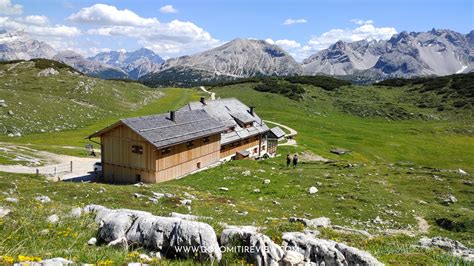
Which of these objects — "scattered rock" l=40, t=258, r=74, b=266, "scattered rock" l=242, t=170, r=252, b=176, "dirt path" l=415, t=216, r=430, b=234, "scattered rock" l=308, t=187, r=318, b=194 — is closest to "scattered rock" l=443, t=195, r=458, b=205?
"dirt path" l=415, t=216, r=430, b=234

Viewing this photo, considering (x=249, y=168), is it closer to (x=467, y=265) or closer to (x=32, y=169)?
(x=32, y=169)

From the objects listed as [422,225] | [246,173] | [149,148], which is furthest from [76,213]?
[246,173]

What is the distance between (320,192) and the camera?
38.5m

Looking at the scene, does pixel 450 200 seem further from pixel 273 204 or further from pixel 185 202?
pixel 185 202

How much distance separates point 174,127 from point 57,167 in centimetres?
1590

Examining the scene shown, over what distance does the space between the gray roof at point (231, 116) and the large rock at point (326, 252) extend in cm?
4686

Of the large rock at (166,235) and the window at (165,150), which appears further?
the window at (165,150)

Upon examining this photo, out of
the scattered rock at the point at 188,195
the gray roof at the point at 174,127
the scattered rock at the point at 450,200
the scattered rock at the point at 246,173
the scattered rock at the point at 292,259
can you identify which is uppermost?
the scattered rock at the point at 292,259

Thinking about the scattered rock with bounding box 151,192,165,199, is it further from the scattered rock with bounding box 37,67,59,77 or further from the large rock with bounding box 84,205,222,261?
the scattered rock with bounding box 37,67,59,77

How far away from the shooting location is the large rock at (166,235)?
12.3m

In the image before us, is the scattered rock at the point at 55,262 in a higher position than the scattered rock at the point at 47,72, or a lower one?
lower

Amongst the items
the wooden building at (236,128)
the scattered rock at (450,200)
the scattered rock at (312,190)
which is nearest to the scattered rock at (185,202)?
the scattered rock at (312,190)

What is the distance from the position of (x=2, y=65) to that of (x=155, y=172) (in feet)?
376

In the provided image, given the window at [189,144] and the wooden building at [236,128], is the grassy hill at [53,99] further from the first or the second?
the window at [189,144]
